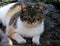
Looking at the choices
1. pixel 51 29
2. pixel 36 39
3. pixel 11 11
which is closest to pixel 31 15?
pixel 36 39

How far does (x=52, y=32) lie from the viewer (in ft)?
8.73

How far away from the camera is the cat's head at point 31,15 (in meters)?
2.45

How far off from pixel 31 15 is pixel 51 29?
435 millimetres

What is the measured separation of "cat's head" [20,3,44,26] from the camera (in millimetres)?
2449

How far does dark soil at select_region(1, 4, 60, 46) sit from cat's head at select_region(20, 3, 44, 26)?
9.1 inches

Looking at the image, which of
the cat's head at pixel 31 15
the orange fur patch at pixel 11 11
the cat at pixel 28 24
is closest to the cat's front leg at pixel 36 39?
the cat at pixel 28 24

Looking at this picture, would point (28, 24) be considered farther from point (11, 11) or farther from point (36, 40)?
point (11, 11)

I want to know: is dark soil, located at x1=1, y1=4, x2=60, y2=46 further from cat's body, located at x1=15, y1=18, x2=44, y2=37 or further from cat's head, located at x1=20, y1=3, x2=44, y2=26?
cat's head, located at x1=20, y1=3, x2=44, y2=26

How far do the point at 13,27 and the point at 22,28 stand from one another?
0.41ft

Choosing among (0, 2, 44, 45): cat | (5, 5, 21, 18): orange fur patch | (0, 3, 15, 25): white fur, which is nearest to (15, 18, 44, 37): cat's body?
(0, 2, 44, 45): cat

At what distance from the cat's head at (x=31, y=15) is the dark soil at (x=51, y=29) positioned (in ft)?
0.76

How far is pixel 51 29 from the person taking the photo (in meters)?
2.75

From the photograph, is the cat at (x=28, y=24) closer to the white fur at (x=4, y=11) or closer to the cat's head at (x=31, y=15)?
the cat's head at (x=31, y=15)

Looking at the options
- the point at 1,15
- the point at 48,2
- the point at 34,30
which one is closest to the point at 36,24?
the point at 34,30
